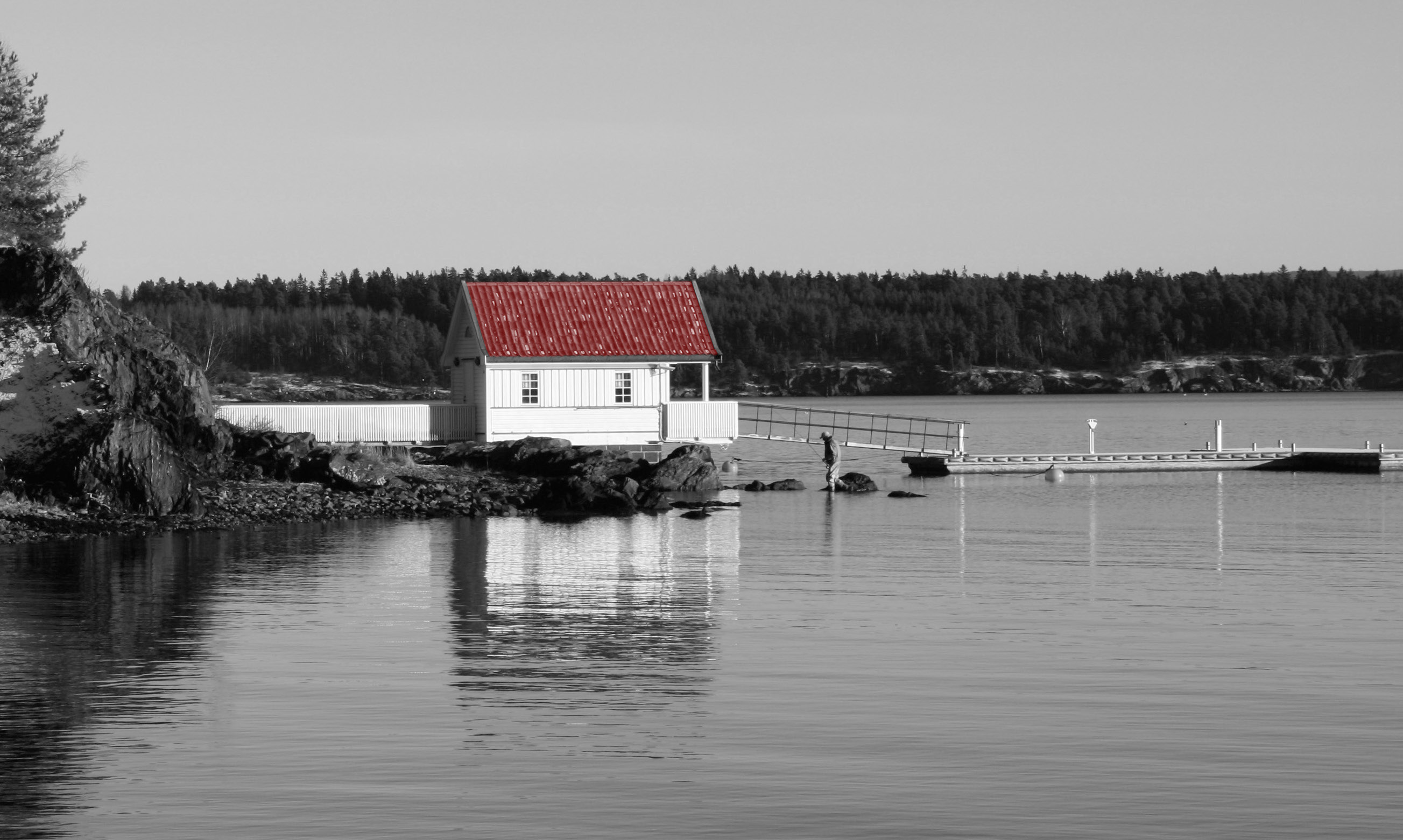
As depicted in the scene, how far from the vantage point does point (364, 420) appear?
45375 mm

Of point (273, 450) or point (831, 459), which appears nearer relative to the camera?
point (273, 450)

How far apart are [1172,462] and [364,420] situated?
79.9ft

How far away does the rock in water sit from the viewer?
102ft

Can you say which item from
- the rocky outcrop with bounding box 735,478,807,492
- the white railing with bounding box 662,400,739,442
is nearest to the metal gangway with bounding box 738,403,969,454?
the white railing with bounding box 662,400,739,442

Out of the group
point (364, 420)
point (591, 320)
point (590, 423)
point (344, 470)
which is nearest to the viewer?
point (344, 470)

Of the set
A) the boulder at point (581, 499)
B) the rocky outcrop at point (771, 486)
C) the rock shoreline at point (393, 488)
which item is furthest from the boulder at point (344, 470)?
the rocky outcrop at point (771, 486)

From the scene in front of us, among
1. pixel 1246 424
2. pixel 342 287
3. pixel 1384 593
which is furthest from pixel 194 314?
pixel 1384 593

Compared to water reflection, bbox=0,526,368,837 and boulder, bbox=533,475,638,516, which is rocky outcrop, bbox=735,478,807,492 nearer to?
boulder, bbox=533,475,638,516

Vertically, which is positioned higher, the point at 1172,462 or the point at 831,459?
the point at 831,459

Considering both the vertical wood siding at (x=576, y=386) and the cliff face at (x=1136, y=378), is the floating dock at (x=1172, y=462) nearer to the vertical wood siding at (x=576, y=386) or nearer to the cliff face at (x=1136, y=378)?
the vertical wood siding at (x=576, y=386)

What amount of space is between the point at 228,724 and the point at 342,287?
7175 inches

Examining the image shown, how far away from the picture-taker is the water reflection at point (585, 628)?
45.1 ft

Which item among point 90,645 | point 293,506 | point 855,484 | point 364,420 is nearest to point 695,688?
point 90,645

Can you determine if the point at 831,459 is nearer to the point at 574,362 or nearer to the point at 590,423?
the point at 590,423
